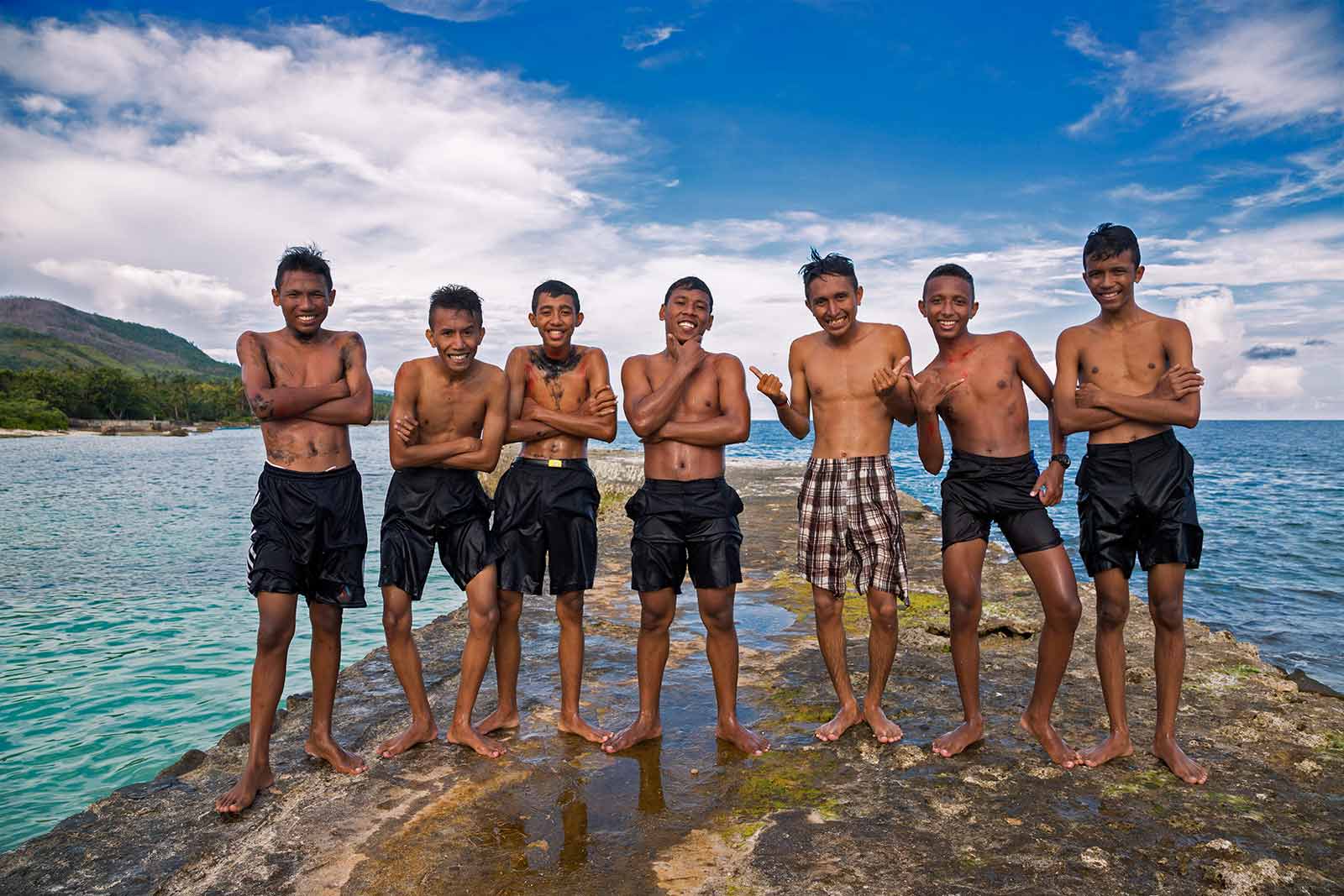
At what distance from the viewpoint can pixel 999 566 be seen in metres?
9.42

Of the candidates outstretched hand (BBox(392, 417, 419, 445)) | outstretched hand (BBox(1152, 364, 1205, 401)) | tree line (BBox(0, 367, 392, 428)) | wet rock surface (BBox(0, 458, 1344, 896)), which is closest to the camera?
wet rock surface (BBox(0, 458, 1344, 896))

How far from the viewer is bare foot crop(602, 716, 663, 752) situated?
4277 millimetres

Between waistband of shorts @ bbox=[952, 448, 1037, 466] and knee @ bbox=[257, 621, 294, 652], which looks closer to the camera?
knee @ bbox=[257, 621, 294, 652]

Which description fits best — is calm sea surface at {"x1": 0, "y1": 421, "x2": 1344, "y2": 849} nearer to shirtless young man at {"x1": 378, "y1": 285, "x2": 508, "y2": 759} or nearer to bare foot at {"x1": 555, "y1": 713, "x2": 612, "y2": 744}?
shirtless young man at {"x1": 378, "y1": 285, "x2": 508, "y2": 759}

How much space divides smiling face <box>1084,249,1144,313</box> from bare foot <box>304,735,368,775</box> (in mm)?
4680

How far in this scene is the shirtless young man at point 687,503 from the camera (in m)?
4.33

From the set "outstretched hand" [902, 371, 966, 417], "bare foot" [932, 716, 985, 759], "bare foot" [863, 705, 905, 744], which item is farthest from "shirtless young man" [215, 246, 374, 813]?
"bare foot" [932, 716, 985, 759]

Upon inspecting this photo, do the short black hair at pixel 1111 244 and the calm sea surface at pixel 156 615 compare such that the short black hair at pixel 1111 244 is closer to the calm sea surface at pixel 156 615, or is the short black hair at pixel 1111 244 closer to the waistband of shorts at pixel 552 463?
the waistband of shorts at pixel 552 463

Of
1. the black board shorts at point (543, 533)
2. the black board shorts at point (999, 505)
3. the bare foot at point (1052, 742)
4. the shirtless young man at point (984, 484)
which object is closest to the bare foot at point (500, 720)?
the black board shorts at point (543, 533)

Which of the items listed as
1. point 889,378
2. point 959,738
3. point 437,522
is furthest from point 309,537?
point 959,738

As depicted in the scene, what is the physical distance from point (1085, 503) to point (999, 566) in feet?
→ 18.1

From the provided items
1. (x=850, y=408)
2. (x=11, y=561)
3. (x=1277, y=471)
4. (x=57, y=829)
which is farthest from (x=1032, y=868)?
(x=1277, y=471)

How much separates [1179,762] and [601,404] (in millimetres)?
3512

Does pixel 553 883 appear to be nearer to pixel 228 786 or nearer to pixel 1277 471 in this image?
pixel 228 786
